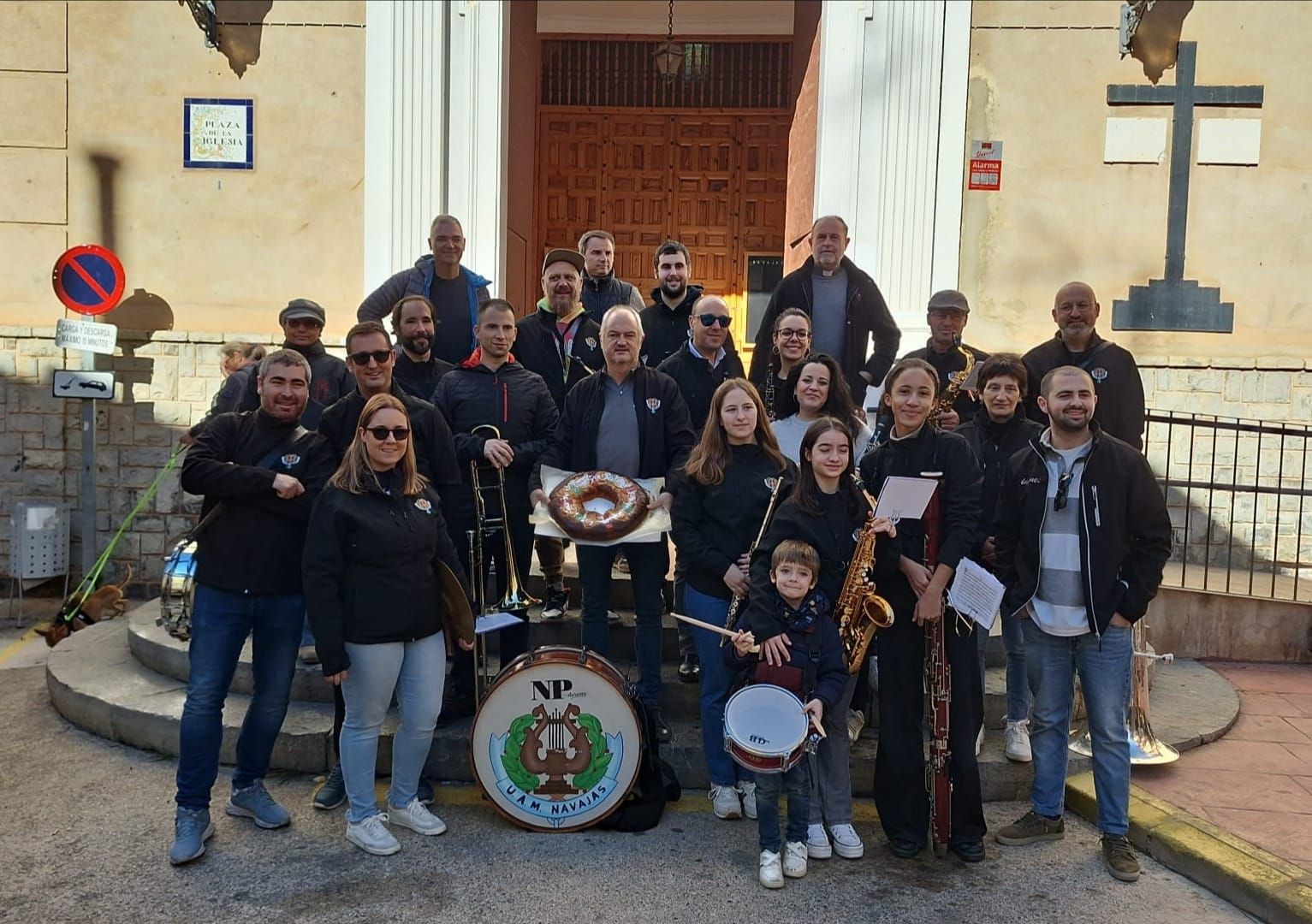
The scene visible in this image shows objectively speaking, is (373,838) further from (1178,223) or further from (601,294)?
(1178,223)

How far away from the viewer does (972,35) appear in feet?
28.1

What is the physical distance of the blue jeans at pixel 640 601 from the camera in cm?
511

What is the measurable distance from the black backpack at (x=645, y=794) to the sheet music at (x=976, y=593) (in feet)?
5.03

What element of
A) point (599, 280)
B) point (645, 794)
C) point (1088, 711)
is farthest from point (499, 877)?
point (599, 280)

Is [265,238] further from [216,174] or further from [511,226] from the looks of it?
[511,226]

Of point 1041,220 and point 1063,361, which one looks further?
point 1041,220

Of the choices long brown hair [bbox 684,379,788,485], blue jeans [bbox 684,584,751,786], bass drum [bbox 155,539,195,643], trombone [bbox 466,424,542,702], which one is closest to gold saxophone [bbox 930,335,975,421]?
long brown hair [bbox 684,379,788,485]

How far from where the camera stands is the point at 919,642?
4.51m

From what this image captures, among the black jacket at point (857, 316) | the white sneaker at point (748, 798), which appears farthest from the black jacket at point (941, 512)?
the black jacket at point (857, 316)

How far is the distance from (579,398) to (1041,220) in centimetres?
525

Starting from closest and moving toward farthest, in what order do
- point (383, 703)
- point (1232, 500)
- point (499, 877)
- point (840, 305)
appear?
point (499, 877) < point (383, 703) < point (840, 305) < point (1232, 500)

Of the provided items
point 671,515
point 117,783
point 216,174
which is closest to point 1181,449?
point 671,515

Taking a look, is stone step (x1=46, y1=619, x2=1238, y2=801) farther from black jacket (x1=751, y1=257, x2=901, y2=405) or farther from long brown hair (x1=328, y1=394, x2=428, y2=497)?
black jacket (x1=751, y1=257, x2=901, y2=405)

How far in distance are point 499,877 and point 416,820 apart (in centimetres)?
60
